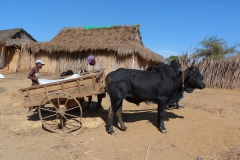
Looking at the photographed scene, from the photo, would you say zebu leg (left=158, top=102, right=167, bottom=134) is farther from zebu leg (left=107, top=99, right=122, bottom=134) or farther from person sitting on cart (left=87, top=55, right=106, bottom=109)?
person sitting on cart (left=87, top=55, right=106, bottom=109)

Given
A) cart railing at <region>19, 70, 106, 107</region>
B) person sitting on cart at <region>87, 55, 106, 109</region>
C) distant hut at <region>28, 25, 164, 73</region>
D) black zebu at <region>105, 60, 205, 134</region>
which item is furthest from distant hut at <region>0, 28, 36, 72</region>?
black zebu at <region>105, 60, 205, 134</region>

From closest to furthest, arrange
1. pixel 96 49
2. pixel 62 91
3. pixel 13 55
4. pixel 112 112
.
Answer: pixel 112 112
pixel 62 91
pixel 96 49
pixel 13 55

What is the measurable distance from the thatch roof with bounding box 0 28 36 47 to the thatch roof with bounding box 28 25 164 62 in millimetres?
1887

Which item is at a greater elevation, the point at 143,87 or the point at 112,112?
the point at 143,87

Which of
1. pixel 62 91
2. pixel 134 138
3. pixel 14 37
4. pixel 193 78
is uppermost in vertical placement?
pixel 14 37

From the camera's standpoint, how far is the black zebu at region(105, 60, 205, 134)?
5.07 meters

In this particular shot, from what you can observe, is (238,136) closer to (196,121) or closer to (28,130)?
(196,121)

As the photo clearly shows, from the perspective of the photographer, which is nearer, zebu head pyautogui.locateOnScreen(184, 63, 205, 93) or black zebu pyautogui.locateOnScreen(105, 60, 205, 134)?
black zebu pyautogui.locateOnScreen(105, 60, 205, 134)

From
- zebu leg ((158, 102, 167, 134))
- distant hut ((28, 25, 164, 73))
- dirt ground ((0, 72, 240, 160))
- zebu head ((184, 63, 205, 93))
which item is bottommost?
dirt ground ((0, 72, 240, 160))

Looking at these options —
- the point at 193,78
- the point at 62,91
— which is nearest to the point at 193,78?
the point at 193,78

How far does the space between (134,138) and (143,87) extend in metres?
1.16

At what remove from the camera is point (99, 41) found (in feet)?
52.6

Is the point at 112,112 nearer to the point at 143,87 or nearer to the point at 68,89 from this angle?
the point at 143,87

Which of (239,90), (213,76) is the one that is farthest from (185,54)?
(239,90)
